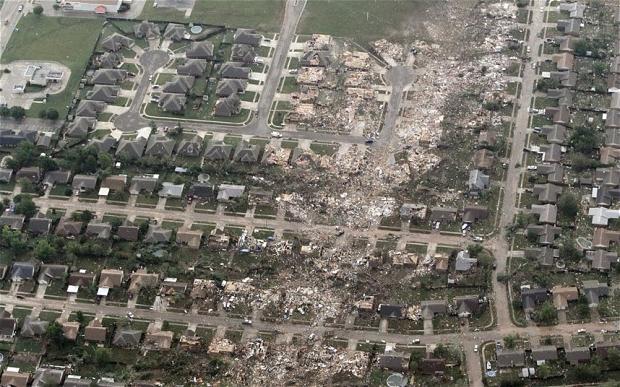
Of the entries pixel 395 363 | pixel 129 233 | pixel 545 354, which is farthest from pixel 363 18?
pixel 545 354

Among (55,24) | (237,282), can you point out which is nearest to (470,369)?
(237,282)

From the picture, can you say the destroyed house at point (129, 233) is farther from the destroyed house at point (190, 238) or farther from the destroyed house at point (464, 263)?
the destroyed house at point (464, 263)

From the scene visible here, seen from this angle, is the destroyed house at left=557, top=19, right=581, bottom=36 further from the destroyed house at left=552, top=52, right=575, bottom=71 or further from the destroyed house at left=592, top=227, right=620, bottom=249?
the destroyed house at left=592, top=227, right=620, bottom=249

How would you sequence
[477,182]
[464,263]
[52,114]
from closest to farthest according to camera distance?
[464,263] < [477,182] < [52,114]

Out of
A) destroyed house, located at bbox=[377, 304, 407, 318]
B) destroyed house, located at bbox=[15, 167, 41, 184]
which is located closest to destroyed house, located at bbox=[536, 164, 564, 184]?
destroyed house, located at bbox=[377, 304, 407, 318]

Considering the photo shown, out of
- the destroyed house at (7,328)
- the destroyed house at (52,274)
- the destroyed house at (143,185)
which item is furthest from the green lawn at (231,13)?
the destroyed house at (7,328)

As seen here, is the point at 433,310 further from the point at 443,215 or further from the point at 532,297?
the point at 443,215
